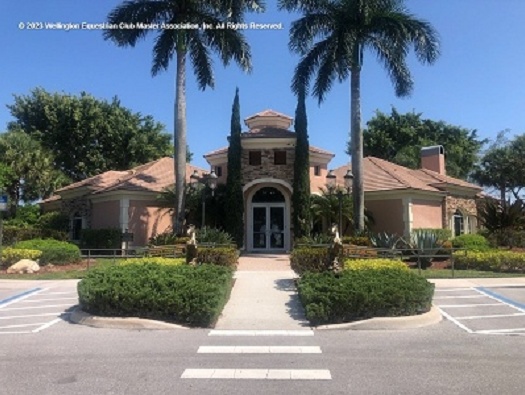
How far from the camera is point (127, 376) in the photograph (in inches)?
244

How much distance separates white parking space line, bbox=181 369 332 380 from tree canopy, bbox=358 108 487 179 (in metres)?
41.0

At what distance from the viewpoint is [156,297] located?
948 centimetres

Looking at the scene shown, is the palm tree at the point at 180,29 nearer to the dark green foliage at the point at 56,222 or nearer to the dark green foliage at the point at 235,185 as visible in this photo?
the dark green foliage at the point at 235,185

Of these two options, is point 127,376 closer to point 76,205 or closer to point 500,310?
point 500,310

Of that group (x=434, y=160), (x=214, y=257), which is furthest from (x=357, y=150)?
(x=434, y=160)

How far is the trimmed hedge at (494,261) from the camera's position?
18.4 metres

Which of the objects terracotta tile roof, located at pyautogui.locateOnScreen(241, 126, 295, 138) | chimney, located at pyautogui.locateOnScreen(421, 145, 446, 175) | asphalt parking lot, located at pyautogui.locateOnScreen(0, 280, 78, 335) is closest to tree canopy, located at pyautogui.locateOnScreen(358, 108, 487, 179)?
chimney, located at pyautogui.locateOnScreen(421, 145, 446, 175)

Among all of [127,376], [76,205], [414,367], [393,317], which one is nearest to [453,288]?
[393,317]

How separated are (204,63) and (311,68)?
5220 millimetres

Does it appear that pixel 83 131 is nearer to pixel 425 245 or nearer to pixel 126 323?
pixel 425 245

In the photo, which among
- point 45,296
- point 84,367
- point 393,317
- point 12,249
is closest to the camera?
point 84,367

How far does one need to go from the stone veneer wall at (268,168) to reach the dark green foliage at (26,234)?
405 inches

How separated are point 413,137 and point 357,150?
25338 mm

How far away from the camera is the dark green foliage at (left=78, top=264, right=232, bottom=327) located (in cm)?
938
